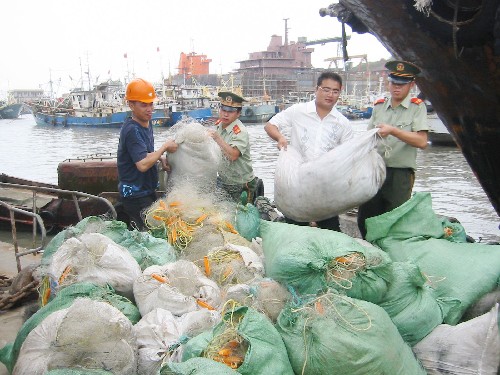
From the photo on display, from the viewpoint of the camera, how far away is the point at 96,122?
4516 cm

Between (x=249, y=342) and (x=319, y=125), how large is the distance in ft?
7.19

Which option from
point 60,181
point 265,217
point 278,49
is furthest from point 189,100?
point 265,217

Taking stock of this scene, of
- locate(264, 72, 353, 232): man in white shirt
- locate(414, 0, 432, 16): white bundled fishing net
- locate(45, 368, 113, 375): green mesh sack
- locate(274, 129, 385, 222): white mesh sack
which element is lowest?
locate(45, 368, 113, 375): green mesh sack

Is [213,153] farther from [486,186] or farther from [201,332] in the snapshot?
[486,186]

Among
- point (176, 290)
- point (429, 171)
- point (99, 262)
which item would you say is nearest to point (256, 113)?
point (429, 171)

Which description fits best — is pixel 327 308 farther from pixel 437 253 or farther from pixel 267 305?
pixel 437 253

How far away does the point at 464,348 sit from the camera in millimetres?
2270

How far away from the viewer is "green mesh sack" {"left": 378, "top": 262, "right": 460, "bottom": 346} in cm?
245

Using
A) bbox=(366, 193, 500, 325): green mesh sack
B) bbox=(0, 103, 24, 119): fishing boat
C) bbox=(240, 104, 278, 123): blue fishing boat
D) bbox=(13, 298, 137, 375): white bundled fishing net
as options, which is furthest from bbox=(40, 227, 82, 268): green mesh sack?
bbox=(0, 103, 24, 119): fishing boat

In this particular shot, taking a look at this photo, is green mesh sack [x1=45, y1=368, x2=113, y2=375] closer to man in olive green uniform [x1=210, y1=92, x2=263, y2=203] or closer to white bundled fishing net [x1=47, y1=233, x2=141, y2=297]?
white bundled fishing net [x1=47, y1=233, x2=141, y2=297]

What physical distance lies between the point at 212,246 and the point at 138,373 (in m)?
1.19

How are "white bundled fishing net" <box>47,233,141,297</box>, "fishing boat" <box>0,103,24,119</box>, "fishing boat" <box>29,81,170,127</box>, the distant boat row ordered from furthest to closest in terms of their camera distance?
"fishing boat" <box>0,103,24,119</box>
"fishing boat" <box>29,81,170,127</box>
the distant boat row
"white bundled fishing net" <box>47,233,141,297</box>

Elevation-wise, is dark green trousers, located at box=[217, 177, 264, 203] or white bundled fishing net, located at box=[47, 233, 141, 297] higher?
dark green trousers, located at box=[217, 177, 264, 203]

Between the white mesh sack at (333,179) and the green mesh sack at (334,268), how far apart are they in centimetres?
82
